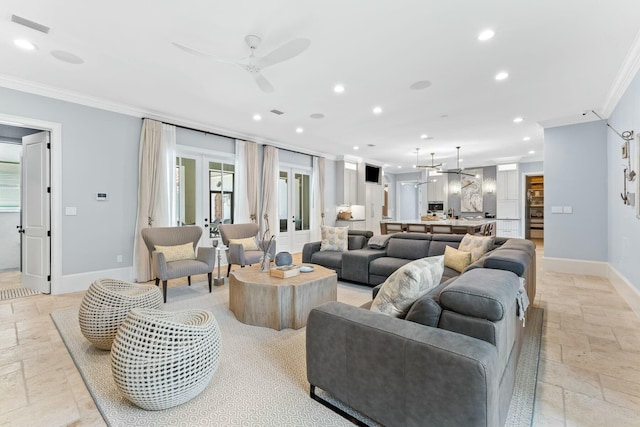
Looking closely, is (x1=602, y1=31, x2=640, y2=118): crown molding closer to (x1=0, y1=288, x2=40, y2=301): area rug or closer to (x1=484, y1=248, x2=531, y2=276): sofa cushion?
(x1=484, y1=248, x2=531, y2=276): sofa cushion

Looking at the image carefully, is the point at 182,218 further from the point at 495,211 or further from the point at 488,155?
the point at 495,211

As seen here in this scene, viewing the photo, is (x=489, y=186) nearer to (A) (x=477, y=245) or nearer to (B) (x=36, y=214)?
(A) (x=477, y=245)

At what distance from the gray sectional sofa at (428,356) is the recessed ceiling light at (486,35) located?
7.21 feet

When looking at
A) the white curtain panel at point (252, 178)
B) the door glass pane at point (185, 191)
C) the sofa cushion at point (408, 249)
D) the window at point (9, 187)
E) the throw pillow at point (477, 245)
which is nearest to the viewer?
the throw pillow at point (477, 245)

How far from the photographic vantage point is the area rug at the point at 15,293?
13.4 ft

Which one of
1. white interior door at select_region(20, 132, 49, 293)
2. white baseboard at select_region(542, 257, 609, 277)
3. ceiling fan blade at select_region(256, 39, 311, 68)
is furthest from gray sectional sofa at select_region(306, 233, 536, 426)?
white baseboard at select_region(542, 257, 609, 277)

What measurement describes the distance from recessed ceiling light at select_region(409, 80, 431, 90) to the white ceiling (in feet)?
0.28

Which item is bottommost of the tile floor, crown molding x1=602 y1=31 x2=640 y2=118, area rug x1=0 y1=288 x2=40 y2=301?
the tile floor

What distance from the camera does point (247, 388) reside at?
2.03 metres

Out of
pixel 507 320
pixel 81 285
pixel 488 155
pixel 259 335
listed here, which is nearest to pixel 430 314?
pixel 507 320

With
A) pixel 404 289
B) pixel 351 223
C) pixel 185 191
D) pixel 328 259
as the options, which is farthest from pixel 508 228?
pixel 404 289

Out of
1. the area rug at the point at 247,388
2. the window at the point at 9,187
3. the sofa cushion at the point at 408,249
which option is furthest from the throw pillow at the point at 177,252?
the window at the point at 9,187

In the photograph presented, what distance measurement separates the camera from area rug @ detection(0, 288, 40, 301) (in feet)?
13.4

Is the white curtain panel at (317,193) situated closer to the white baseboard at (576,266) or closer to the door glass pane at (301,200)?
the door glass pane at (301,200)
